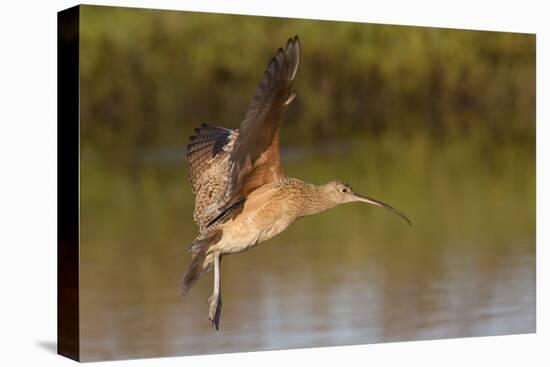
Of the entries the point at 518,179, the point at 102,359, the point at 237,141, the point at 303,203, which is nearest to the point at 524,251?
the point at 518,179

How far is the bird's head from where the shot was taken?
10805 millimetres

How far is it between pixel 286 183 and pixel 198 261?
877 mm

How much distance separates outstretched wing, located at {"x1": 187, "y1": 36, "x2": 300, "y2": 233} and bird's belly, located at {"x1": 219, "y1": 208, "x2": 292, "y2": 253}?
0.34 feet

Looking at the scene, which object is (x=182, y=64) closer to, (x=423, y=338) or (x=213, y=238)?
(x=213, y=238)

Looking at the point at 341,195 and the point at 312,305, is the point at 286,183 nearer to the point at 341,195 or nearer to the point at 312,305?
the point at 341,195

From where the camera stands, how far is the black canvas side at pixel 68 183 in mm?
9781

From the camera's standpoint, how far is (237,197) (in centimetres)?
1045

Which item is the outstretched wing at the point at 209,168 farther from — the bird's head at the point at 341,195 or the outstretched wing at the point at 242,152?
the bird's head at the point at 341,195

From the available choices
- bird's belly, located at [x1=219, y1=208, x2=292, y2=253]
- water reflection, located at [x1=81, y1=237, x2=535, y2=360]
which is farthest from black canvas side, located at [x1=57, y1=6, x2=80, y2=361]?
bird's belly, located at [x1=219, y1=208, x2=292, y2=253]

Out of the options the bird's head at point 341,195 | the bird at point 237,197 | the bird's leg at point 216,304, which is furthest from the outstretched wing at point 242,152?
the bird's head at point 341,195

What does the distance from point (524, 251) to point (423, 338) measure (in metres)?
1.34

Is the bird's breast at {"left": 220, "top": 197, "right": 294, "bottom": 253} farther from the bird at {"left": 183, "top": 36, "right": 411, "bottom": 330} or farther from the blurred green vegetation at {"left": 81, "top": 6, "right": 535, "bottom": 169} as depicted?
the blurred green vegetation at {"left": 81, "top": 6, "right": 535, "bottom": 169}

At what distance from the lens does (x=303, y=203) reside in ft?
35.1

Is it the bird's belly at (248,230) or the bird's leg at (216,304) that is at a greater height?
the bird's belly at (248,230)
